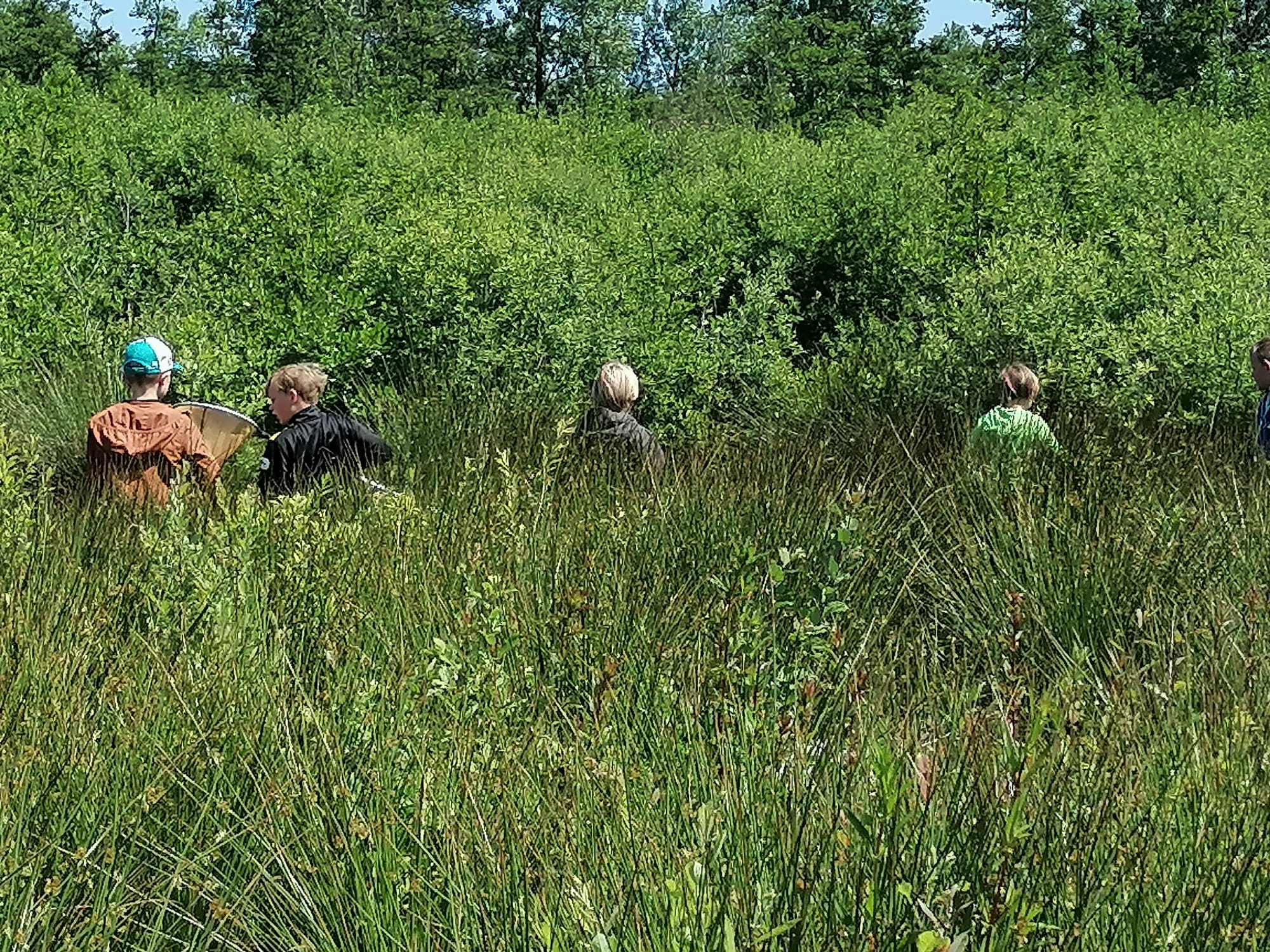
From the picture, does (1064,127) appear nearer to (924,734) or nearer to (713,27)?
(924,734)

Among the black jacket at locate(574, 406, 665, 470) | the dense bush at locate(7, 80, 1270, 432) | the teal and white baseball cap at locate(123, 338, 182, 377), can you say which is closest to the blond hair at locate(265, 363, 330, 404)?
the teal and white baseball cap at locate(123, 338, 182, 377)

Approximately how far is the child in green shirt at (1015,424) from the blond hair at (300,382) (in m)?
3.18

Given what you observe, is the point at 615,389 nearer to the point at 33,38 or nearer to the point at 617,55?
the point at 33,38

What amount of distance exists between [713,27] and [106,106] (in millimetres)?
59567

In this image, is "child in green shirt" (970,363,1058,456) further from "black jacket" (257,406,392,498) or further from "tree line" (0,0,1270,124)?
"tree line" (0,0,1270,124)

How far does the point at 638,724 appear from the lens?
338 centimetres

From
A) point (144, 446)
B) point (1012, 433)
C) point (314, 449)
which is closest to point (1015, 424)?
point (1012, 433)

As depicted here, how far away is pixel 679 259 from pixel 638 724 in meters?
12.2

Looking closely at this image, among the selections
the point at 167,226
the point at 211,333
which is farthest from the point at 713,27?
the point at 211,333

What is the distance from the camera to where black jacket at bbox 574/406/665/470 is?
711 centimetres

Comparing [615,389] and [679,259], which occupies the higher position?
[615,389]

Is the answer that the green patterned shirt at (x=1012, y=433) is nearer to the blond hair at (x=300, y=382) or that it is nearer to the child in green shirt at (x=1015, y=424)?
the child in green shirt at (x=1015, y=424)

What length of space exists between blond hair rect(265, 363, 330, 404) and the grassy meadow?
5.03 ft

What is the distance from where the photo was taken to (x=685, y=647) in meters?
4.23
